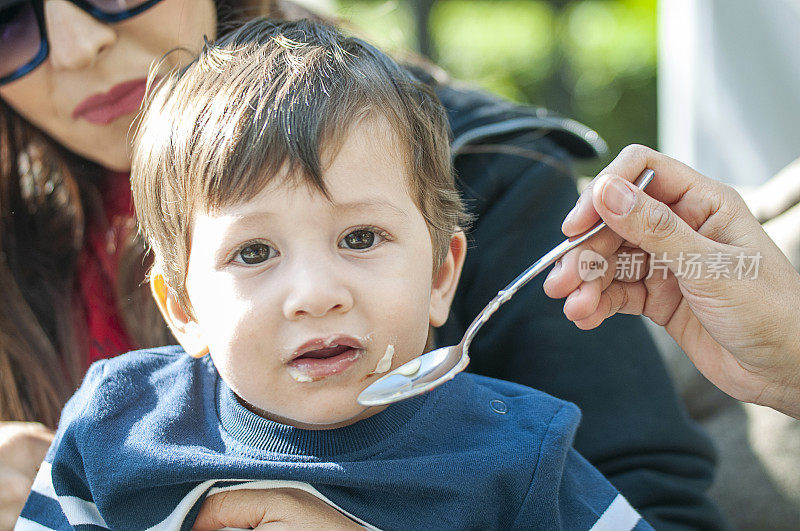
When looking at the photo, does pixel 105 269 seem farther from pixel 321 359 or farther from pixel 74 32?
pixel 321 359

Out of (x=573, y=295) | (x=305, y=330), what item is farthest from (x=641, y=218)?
(x=305, y=330)

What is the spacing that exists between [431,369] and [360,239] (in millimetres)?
217

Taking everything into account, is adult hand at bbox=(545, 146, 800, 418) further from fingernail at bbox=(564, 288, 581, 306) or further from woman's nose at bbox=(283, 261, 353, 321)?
woman's nose at bbox=(283, 261, 353, 321)

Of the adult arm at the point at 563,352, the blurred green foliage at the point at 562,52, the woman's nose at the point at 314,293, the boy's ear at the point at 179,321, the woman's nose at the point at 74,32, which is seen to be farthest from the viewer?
the blurred green foliage at the point at 562,52

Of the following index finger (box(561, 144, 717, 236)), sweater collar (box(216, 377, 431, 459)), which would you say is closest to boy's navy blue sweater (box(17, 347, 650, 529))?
sweater collar (box(216, 377, 431, 459))

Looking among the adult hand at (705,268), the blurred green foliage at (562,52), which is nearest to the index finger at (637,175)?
the adult hand at (705,268)

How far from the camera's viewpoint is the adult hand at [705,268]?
3.64ft

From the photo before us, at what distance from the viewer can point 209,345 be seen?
1229mm

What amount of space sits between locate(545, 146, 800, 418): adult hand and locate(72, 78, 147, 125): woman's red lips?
0.95 metres

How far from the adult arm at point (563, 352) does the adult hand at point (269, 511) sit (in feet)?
1.65

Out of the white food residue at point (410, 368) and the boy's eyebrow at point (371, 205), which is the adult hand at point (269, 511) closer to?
the white food residue at point (410, 368)

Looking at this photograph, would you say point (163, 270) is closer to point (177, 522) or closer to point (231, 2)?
point (177, 522)

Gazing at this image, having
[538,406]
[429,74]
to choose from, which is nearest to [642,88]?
[429,74]

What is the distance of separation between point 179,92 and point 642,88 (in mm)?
8139
